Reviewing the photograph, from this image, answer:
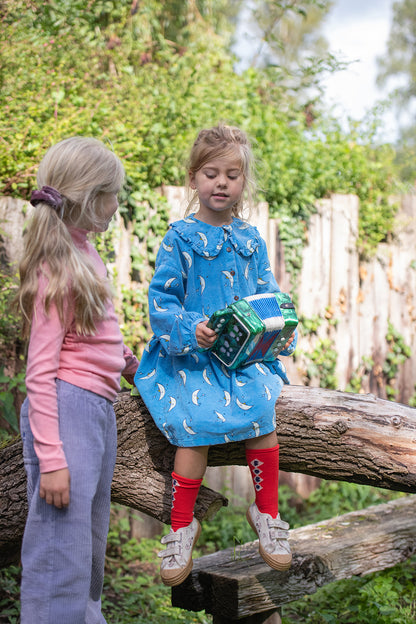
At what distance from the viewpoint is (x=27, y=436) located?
209 centimetres

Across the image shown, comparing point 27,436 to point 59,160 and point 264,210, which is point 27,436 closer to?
point 59,160

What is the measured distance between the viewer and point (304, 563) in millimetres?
3326

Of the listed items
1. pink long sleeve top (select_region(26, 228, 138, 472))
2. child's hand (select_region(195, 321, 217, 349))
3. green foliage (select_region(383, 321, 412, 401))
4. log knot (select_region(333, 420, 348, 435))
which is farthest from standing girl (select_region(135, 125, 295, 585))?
green foliage (select_region(383, 321, 412, 401))

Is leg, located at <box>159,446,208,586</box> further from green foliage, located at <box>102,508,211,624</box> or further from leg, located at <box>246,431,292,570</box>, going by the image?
green foliage, located at <box>102,508,211,624</box>

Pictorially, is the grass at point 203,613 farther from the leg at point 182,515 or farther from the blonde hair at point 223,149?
the blonde hair at point 223,149

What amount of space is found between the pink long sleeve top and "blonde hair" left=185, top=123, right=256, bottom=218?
2.60ft

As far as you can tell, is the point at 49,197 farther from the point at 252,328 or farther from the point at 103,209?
the point at 252,328

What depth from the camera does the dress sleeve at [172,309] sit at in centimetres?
251

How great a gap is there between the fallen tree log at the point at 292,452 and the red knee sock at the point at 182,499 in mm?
105

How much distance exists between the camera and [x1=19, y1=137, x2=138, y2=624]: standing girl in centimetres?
198

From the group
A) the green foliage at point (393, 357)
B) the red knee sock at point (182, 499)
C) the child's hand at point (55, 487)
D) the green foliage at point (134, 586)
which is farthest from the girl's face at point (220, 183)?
the green foliage at point (393, 357)

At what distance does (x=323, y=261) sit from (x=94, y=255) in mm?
3677

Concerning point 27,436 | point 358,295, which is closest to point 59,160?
point 27,436

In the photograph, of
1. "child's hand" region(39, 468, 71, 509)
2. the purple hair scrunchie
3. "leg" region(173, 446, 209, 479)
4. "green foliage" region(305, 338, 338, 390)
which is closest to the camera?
"child's hand" region(39, 468, 71, 509)
